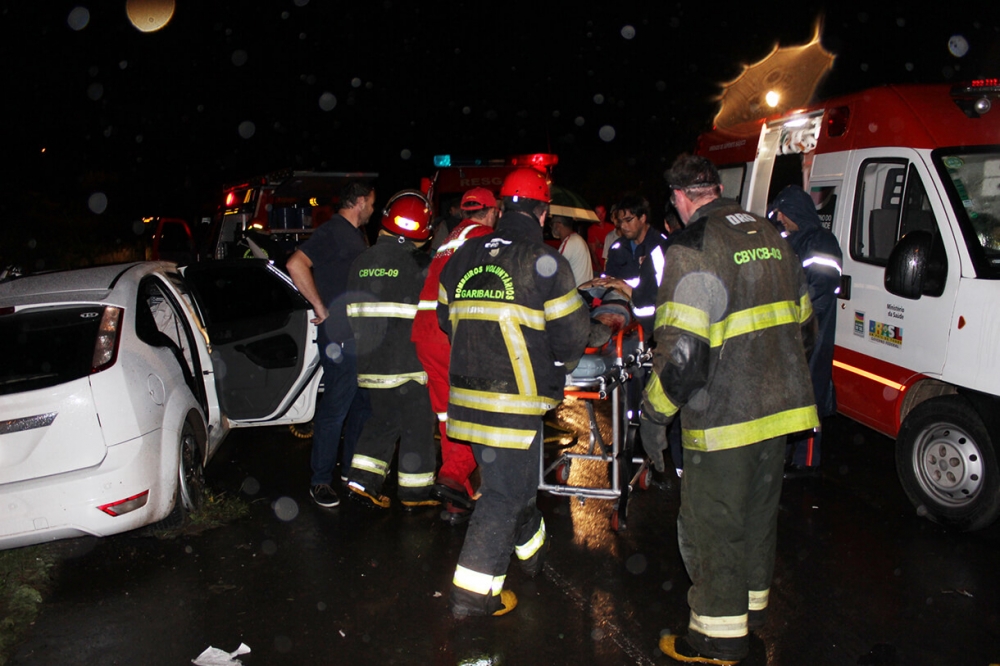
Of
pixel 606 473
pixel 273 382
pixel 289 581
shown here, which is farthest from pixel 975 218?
pixel 273 382

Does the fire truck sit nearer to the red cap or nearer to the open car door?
the open car door

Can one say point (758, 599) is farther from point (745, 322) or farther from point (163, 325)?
point (163, 325)

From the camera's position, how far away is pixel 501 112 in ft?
101

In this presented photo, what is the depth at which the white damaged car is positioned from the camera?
386 centimetres

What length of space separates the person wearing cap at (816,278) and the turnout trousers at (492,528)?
2.17 metres

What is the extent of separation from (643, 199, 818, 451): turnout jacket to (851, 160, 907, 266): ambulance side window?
2.18 meters

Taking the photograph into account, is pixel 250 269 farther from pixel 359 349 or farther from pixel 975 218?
pixel 975 218

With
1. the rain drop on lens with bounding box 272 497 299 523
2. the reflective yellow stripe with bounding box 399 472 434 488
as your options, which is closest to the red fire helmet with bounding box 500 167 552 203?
the reflective yellow stripe with bounding box 399 472 434 488

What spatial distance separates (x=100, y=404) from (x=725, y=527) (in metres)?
3.14

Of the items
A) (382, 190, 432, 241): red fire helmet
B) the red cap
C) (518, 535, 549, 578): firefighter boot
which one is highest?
the red cap

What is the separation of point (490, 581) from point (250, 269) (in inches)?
148

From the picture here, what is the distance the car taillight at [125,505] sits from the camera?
3982mm

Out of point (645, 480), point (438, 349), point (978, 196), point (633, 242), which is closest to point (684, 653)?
point (645, 480)

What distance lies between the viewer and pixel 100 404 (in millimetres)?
3994
